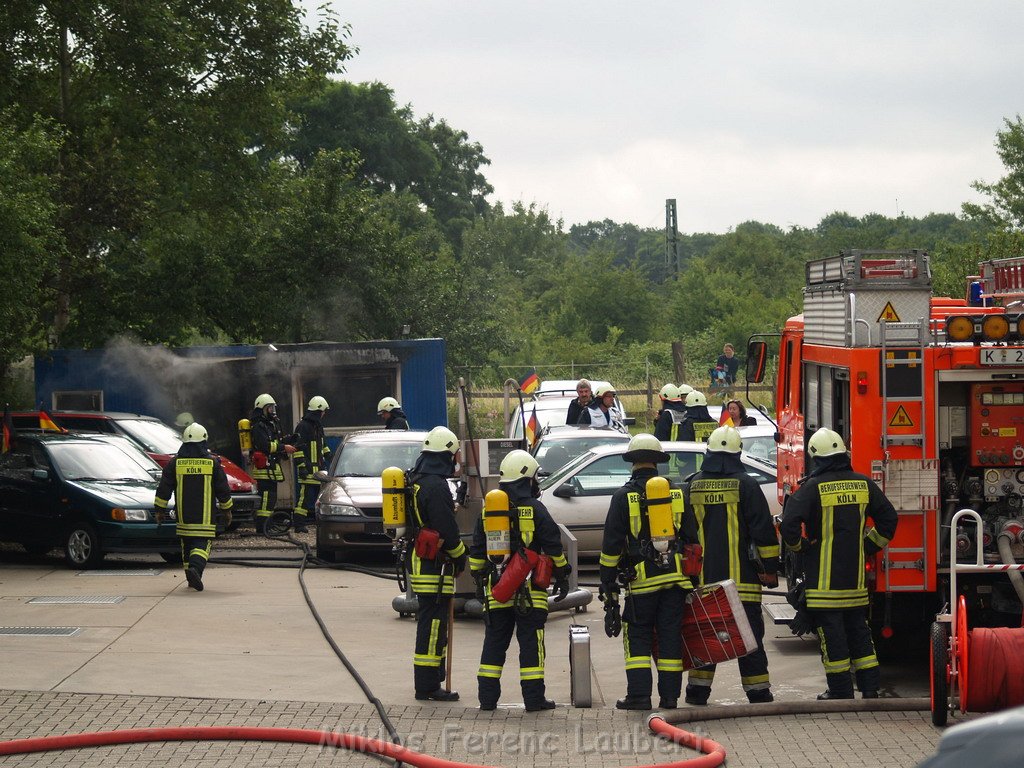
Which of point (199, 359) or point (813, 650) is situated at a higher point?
point (199, 359)

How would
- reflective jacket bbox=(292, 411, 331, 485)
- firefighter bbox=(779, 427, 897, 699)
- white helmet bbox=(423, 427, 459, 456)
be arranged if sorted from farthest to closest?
reflective jacket bbox=(292, 411, 331, 485) → white helmet bbox=(423, 427, 459, 456) → firefighter bbox=(779, 427, 897, 699)

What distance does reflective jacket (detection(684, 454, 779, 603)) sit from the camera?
9109mm

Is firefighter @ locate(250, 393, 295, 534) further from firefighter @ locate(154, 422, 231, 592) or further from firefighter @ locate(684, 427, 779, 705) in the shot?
firefighter @ locate(684, 427, 779, 705)

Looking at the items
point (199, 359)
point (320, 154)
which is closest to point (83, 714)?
point (199, 359)

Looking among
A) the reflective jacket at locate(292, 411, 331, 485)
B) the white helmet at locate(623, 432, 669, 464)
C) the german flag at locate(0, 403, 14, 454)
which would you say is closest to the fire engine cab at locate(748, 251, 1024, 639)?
the white helmet at locate(623, 432, 669, 464)

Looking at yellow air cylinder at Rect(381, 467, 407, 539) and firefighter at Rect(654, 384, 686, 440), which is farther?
firefighter at Rect(654, 384, 686, 440)

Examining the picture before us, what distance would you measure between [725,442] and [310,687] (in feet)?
10.7

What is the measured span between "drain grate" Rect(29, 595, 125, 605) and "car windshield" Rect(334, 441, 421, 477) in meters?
4.10

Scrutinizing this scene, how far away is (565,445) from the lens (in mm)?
16203

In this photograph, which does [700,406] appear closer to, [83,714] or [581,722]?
[581,722]

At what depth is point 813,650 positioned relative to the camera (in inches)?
430

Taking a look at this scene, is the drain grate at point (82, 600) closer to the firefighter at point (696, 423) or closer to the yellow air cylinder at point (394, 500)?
the yellow air cylinder at point (394, 500)

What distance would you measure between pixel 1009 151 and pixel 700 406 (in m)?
27.8

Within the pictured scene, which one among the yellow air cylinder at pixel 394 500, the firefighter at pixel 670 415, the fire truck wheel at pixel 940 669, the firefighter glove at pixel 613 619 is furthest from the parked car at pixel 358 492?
the fire truck wheel at pixel 940 669
